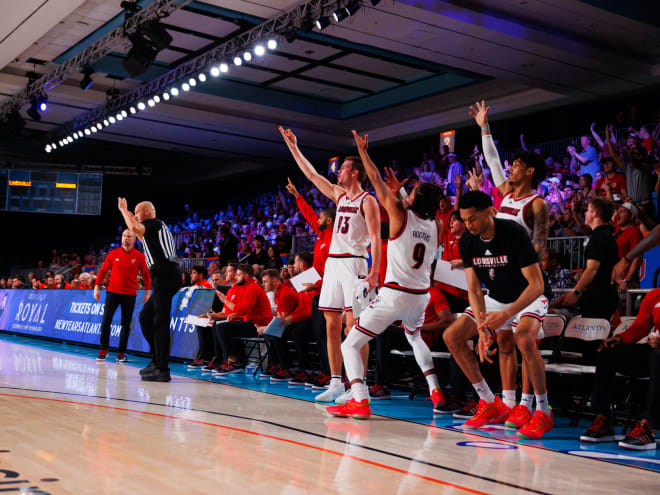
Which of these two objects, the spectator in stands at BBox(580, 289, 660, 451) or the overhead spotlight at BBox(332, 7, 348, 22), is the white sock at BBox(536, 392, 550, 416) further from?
the overhead spotlight at BBox(332, 7, 348, 22)

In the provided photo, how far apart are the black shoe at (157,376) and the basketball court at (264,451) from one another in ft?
3.55

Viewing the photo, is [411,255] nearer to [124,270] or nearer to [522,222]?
[522,222]

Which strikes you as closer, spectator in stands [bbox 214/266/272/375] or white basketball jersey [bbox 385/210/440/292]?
white basketball jersey [bbox 385/210/440/292]

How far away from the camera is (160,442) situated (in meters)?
4.07

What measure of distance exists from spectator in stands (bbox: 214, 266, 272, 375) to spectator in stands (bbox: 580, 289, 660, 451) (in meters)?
5.14

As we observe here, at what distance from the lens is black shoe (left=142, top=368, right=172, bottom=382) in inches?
304

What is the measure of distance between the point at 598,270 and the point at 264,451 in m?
3.19

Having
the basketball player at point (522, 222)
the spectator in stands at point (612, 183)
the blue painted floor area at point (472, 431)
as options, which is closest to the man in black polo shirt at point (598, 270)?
the basketball player at point (522, 222)

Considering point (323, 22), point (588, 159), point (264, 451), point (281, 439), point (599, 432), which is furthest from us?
point (588, 159)

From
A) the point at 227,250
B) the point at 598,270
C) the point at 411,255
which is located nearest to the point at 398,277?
the point at 411,255

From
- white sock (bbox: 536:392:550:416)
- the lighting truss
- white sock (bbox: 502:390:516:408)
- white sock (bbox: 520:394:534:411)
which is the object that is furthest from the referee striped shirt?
the lighting truss

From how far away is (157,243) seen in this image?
7.69m

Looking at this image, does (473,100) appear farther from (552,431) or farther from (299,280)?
(552,431)

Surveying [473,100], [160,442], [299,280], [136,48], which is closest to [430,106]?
[473,100]
